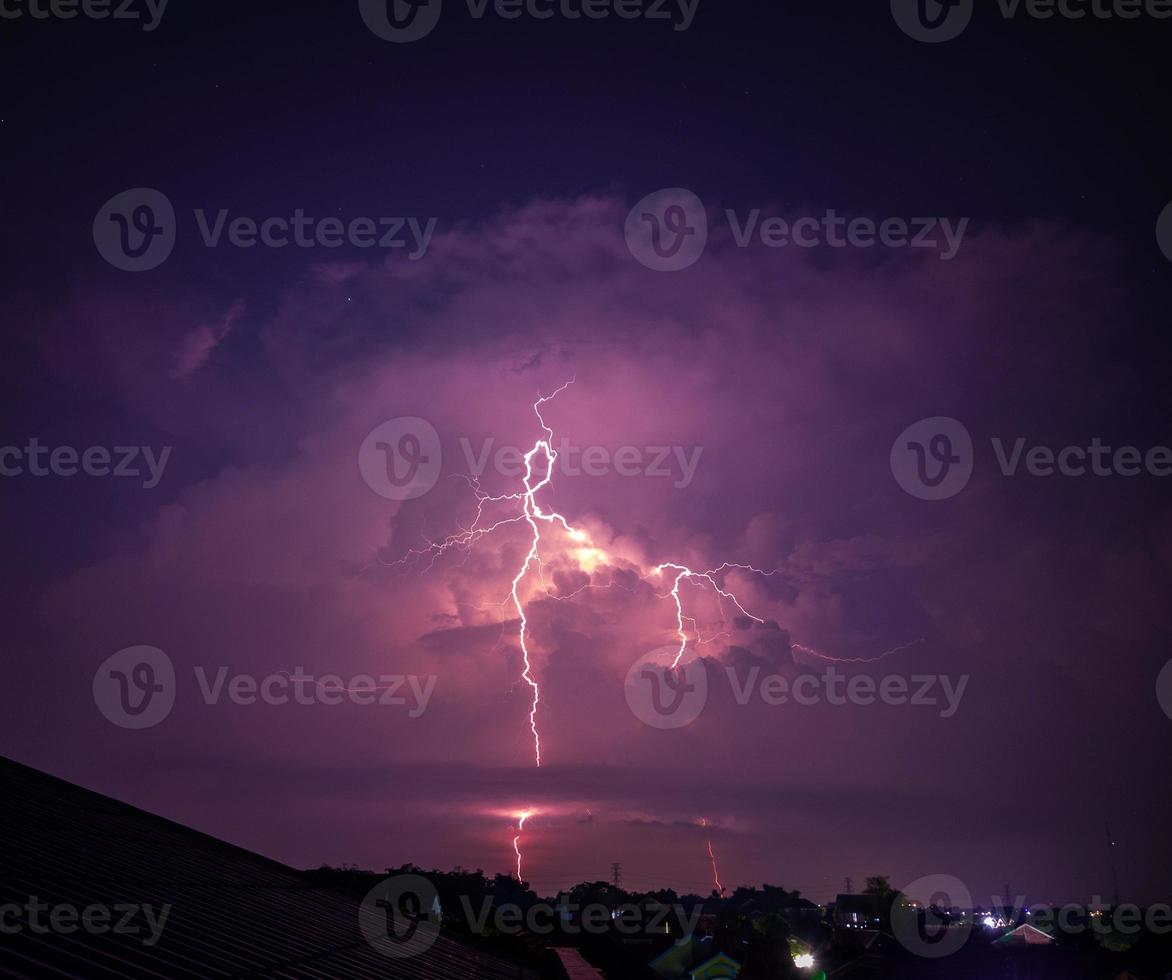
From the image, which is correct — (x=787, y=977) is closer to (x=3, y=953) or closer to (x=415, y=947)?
(x=415, y=947)

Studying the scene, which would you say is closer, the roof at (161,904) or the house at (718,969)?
the roof at (161,904)

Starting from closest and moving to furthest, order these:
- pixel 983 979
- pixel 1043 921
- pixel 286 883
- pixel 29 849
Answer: pixel 29 849, pixel 286 883, pixel 983 979, pixel 1043 921

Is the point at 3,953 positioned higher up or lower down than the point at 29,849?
lower down

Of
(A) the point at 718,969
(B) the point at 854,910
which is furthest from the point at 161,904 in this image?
(B) the point at 854,910

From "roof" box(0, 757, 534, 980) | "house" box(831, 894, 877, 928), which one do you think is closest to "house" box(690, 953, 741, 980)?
"roof" box(0, 757, 534, 980)

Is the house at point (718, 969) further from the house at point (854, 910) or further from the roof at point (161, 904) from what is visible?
the house at point (854, 910)

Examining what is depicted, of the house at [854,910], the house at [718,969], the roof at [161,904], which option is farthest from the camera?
the house at [854,910]

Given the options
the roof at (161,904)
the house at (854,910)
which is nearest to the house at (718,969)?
the roof at (161,904)

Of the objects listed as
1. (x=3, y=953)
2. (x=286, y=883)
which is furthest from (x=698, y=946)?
(x=3, y=953)
